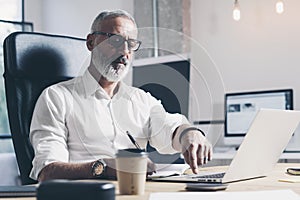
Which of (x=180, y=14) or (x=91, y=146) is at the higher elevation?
(x=180, y=14)

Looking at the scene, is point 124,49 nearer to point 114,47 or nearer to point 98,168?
point 114,47

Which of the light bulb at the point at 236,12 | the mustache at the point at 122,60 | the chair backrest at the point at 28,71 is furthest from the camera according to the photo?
the light bulb at the point at 236,12

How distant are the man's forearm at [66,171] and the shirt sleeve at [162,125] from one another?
0.35 m

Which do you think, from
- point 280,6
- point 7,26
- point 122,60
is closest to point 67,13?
point 7,26

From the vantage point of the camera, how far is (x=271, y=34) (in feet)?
12.6

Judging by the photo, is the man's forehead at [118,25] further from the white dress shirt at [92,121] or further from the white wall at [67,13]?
the white wall at [67,13]

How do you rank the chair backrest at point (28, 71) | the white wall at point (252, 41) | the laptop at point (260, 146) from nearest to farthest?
the laptop at point (260, 146) < the chair backrest at point (28, 71) < the white wall at point (252, 41)

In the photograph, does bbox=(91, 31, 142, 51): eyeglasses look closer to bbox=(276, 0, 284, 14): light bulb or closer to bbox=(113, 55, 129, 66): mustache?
bbox=(113, 55, 129, 66): mustache

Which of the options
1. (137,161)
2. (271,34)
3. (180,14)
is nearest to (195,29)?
(180,14)

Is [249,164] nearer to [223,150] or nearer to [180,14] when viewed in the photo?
[223,150]

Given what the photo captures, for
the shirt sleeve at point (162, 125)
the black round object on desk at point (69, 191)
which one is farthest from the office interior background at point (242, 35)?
the black round object on desk at point (69, 191)

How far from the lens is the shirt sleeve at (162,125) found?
180 centimetres

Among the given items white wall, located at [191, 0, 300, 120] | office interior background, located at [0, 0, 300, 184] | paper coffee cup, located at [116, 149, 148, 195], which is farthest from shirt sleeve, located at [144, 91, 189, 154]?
white wall, located at [191, 0, 300, 120]

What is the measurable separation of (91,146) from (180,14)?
2.62 metres
